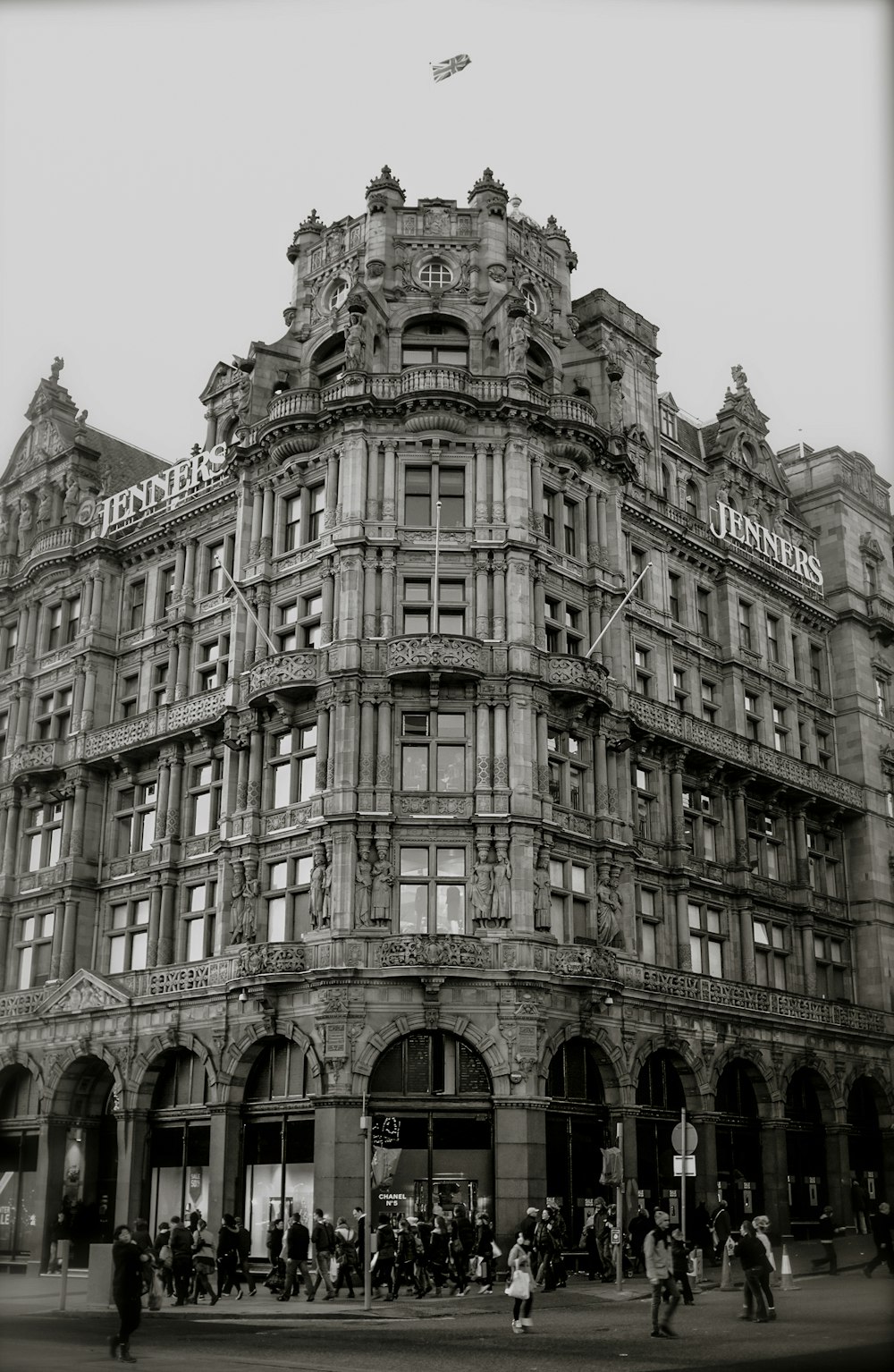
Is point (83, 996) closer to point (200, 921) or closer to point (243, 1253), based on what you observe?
point (200, 921)

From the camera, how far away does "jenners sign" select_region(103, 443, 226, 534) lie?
5875cm

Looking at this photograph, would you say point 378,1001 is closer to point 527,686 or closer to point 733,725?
point 527,686

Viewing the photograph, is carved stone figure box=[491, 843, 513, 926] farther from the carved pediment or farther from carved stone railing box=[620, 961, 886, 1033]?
the carved pediment

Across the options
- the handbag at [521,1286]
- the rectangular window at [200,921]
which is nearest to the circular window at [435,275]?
the rectangular window at [200,921]

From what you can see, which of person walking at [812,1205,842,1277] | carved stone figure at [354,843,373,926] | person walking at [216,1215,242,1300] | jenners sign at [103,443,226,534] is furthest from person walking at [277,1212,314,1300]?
jenners sign at [103,443,226,534]

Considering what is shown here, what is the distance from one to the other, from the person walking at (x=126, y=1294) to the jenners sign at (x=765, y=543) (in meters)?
44.4

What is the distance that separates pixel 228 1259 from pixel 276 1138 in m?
7.71

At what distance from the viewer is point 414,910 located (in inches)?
1833

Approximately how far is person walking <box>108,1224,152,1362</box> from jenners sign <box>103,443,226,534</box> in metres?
37.6

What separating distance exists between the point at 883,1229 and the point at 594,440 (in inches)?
1156

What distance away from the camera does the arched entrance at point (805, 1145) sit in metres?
56.5

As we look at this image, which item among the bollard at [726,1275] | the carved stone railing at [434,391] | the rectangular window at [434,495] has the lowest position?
the bollard at [726,1275]

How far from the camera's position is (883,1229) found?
114 feet

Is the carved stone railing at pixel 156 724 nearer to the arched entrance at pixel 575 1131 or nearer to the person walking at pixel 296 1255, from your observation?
the arched entrance at pixel 575 1131
